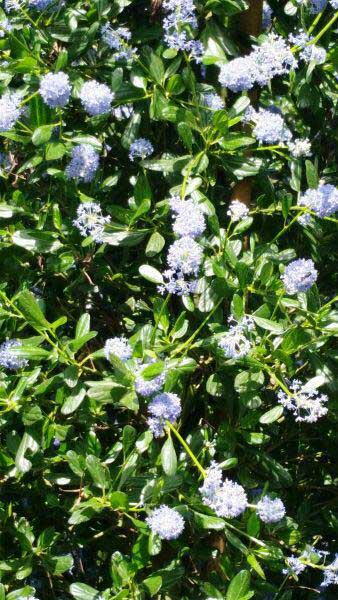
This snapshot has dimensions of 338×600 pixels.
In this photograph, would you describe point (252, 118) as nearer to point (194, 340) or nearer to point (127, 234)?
point (127, 234)

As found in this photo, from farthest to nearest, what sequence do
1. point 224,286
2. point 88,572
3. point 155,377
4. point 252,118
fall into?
point 88,572
point 252,118
point 224,286
point 155,377

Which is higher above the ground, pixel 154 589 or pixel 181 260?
pixel 181 260

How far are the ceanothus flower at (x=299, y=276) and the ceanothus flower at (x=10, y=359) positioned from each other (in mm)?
622

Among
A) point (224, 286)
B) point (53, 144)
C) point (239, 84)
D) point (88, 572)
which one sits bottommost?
point (88, 572)

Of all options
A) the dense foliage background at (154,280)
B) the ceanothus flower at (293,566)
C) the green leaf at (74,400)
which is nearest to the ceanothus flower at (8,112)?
the dense foliage background at (154,280)

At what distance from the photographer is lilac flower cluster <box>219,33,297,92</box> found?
6.64 feet

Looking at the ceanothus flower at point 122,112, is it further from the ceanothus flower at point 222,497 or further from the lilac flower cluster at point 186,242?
the ceanothus flower at point 222,497

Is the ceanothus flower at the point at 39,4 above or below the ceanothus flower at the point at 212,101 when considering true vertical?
above

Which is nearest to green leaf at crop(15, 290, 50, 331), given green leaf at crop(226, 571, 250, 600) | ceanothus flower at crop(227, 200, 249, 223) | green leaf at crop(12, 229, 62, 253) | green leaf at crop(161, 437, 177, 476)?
green leaf at crop(12, 229, 62, 253)

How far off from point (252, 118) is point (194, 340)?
0.55 metres

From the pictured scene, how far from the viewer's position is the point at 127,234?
204 centimetres

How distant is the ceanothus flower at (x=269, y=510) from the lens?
2.02m

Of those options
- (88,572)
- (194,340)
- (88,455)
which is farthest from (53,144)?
(88,572)

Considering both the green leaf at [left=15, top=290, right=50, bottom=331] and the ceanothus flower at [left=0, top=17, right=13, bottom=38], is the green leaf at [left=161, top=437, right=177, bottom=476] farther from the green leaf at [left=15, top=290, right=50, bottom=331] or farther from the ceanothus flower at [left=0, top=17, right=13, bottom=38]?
the ceanothus flower at [left=0, top=17, right=13, bottom=38]
